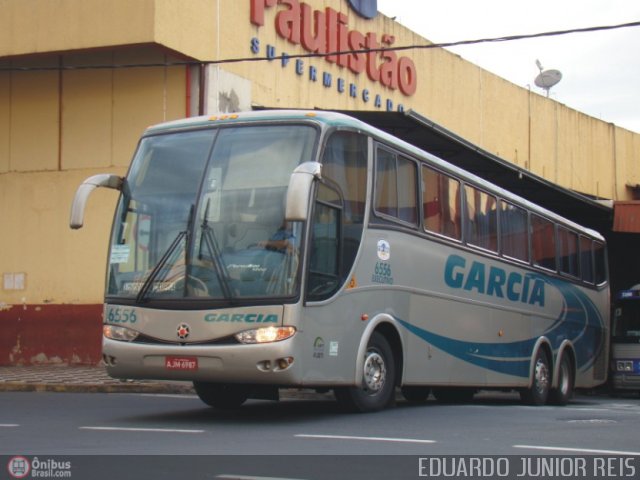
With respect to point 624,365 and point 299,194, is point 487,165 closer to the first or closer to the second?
point 624,365

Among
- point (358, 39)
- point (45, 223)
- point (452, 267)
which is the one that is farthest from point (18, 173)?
point (452, 267)

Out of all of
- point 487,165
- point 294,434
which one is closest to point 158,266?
point 294,434

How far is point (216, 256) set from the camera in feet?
35.4

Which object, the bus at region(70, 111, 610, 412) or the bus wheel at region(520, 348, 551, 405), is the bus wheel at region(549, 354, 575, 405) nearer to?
the bus wheel at region(520, 348, 551, 405)

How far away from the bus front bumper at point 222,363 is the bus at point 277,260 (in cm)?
1

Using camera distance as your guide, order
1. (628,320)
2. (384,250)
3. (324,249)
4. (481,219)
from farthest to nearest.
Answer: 1. (628,320)
2. (481,219)
3. (384,250)
4. (324,249)

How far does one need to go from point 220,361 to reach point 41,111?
1347 centimetres

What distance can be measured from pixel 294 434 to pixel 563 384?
36.0ft

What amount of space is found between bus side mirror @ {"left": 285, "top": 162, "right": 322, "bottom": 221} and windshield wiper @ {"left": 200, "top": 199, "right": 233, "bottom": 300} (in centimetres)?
102

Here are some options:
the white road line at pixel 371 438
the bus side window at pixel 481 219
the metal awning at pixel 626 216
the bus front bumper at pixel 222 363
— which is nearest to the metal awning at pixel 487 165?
the metal awning at pixel 626 216

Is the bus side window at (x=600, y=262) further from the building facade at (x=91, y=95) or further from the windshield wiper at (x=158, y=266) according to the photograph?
the windshield wiper at (x=158, y=266)

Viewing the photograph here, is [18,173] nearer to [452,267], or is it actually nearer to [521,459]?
[452,267]

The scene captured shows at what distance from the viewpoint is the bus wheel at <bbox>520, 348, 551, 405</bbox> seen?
1802 cm

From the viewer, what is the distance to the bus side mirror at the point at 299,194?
997cm
